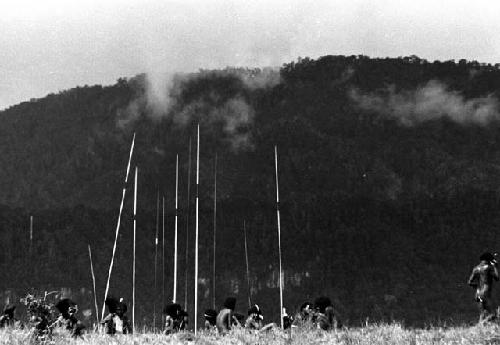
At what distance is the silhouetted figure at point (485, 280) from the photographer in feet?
61.6

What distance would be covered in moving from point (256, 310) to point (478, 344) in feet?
39.6

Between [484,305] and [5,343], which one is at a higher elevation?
[5,343]

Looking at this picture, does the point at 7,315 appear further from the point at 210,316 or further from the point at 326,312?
the point at 326,312

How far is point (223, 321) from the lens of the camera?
18.9 meters

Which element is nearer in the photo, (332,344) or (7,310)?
(332,344)

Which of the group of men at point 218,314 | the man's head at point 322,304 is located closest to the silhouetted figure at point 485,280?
the group of men at point 218,314

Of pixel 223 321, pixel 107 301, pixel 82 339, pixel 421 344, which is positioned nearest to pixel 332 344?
pixel 421 344

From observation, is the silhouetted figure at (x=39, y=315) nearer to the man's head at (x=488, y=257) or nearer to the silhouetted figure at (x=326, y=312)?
the silhouetted figure at (x=326, y=312)

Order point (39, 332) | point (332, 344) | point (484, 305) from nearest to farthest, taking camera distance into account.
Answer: point (332, 344) → point (39, 332) → point (484, 305)

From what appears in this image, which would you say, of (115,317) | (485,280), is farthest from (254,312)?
(485,280)

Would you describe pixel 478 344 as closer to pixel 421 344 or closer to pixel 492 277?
pixel 421 344

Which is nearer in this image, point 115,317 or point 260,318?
point 115,317

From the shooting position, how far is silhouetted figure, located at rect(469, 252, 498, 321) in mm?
18766

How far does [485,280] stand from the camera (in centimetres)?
1898
